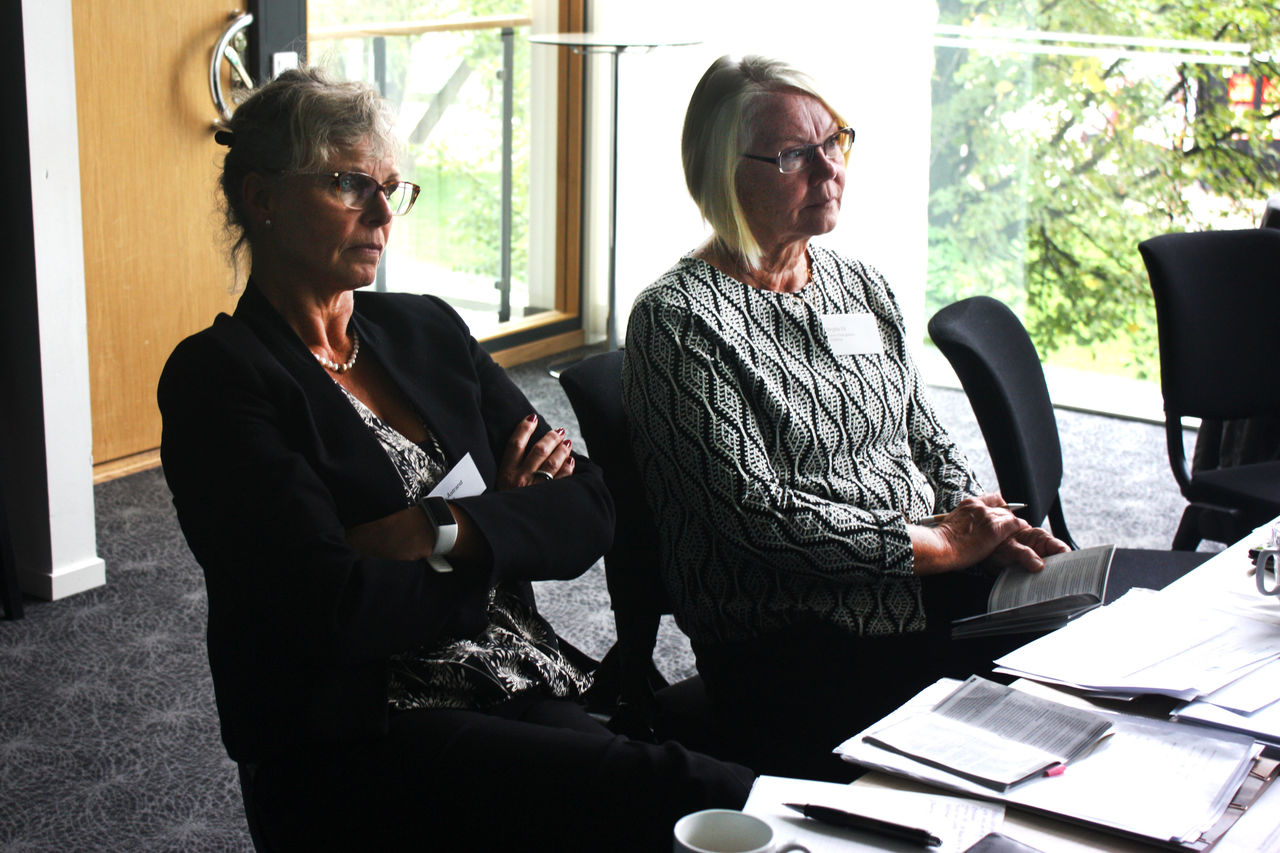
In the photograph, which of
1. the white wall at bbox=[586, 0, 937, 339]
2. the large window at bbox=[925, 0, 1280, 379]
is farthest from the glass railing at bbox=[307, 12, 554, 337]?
the large window at bbox=[925, 0, 1280, 379]

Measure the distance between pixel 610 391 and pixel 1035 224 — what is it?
11.9ft

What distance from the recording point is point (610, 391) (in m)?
1.81

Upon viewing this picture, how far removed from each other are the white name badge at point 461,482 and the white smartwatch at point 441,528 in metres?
0.10

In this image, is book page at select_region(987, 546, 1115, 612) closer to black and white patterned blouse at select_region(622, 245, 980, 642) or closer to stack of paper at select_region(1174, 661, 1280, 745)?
black and white patterned blouse at select_region(622, 245, 980, 642)

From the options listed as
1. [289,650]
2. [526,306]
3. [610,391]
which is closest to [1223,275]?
[610,391]

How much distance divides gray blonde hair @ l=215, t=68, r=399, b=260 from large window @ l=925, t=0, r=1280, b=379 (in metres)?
3.81

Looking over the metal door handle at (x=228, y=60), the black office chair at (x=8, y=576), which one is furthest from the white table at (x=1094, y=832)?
the metal door handle at (x=228, y=60)

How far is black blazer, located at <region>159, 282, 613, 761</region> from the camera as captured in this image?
1.36m

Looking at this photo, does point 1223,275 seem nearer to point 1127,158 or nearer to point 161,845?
point 1127,158

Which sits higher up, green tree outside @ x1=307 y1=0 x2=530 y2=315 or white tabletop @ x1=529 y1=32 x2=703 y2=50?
white tabletop @ x1=529 y1=32 x2=703 y2=50

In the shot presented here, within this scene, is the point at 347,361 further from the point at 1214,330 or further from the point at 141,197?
the point at 141,197

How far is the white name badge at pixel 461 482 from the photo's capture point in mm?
1580

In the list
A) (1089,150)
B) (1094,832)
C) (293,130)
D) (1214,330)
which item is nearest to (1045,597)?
(1094,832)

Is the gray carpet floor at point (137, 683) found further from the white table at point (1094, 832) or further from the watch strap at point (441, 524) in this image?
the white table at point (1094, 832)
